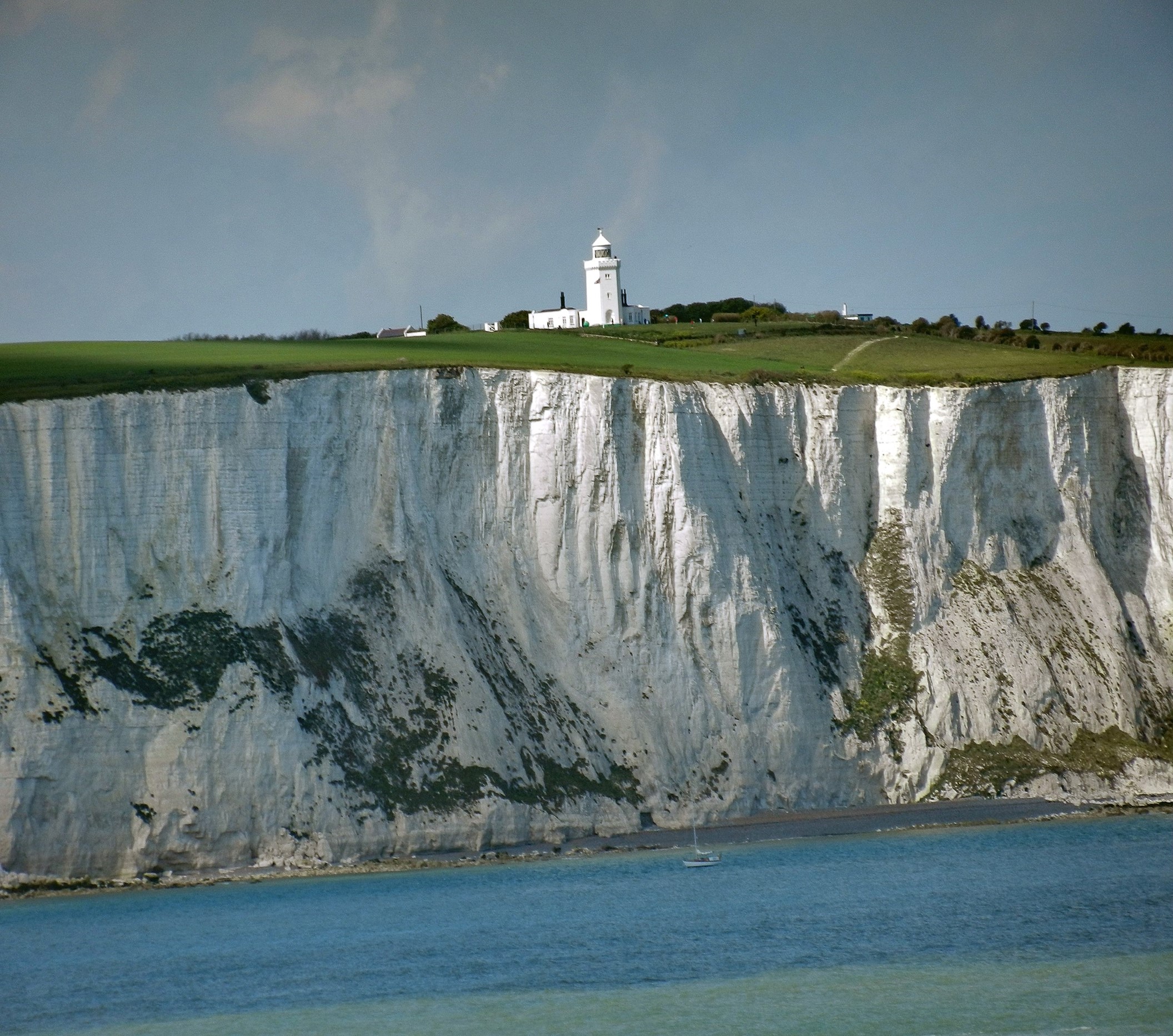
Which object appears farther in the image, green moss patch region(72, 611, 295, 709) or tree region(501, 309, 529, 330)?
tree region(501, 309, 529, 330)

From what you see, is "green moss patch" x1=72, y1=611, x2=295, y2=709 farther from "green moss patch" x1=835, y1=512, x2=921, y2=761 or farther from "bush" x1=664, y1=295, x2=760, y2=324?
"bush" x1=664, y1=295, x2=760, y2=324

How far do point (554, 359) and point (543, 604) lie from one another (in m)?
10.4

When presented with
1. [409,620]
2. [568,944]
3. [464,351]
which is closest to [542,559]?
[409,620]

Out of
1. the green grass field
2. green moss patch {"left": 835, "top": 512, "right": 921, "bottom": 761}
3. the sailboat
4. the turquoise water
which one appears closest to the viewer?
the turquoise water

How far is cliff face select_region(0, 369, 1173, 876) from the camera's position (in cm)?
4394

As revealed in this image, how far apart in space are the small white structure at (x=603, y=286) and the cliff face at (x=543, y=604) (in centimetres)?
3039

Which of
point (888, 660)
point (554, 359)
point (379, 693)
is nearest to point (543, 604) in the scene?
point (379, 693)

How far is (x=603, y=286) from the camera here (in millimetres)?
87125

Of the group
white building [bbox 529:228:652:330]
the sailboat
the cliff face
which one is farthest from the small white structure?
the sailboat

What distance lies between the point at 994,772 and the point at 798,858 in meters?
10.1

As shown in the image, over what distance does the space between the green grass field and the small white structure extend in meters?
9.28

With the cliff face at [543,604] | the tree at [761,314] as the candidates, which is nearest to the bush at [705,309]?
the tree at [761,314]

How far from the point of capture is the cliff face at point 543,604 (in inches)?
1730

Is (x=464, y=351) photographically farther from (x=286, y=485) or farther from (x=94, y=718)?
(x=94, y=718)
